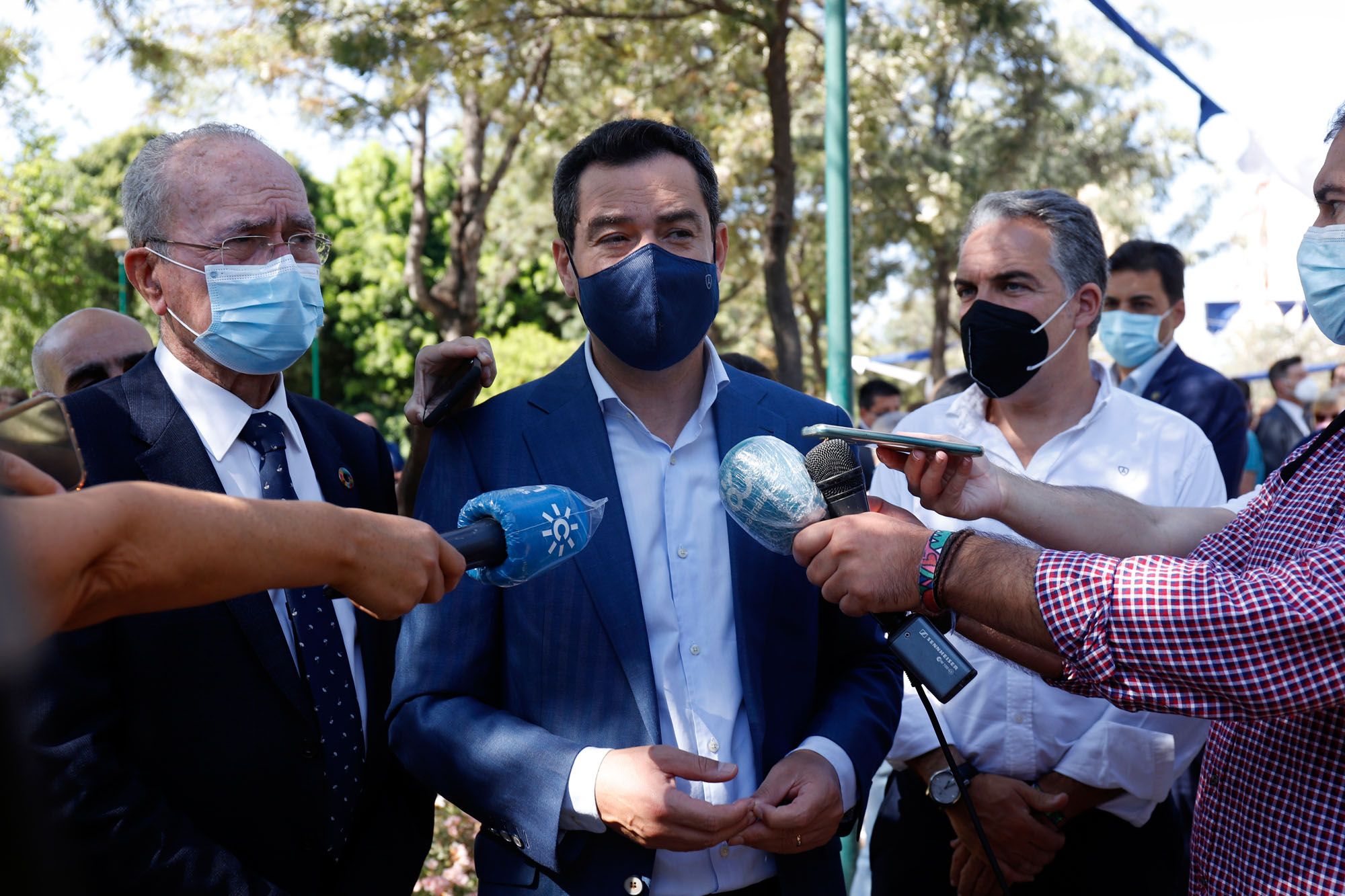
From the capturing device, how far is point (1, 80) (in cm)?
963

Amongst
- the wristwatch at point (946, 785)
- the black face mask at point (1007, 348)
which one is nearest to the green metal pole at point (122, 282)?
the black face mask at point (1007, 348)

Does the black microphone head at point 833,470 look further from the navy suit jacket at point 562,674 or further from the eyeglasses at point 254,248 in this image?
the eyeglasses at point 254,248

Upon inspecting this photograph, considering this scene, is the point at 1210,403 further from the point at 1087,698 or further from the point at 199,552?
the point at 199,552

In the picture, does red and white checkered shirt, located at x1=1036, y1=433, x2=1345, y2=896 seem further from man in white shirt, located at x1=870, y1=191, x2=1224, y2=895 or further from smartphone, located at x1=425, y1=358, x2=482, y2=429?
smartphone, located at x1=425, y1=358, x2=482, y2=429

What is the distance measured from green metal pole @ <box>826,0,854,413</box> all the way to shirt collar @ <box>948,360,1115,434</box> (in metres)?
2.06

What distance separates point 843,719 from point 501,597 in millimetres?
824

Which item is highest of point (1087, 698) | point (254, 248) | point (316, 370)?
point (254, 248)

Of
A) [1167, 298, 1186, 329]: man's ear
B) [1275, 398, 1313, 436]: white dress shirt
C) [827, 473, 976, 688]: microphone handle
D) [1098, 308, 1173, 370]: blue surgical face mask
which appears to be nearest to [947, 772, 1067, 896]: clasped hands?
[827, 473, 976, 688]: microphone handle

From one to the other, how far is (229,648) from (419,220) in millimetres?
11307

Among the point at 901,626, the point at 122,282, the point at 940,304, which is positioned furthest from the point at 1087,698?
the point at 940,304

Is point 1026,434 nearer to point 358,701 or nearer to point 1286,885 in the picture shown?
point 1286,885

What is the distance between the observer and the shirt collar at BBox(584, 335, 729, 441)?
2627mm

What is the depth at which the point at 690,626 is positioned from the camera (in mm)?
2451

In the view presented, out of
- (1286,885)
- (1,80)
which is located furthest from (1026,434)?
(1,80)
